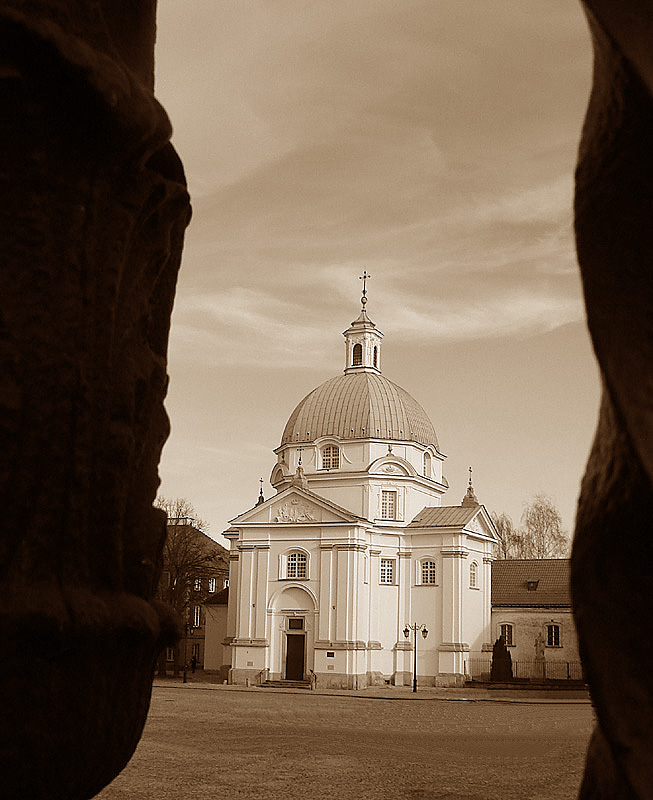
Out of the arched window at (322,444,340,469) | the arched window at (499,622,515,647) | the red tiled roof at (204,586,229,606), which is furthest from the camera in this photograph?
the red tiled roof at (204,586,229,606)

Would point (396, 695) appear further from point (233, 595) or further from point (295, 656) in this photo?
point (233, 595)

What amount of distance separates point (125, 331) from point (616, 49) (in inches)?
28.3

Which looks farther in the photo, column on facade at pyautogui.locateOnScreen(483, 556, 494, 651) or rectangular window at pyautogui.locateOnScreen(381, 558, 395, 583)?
column on facade at pyautogui.locateOnScreen(483, 556, 494, 651)

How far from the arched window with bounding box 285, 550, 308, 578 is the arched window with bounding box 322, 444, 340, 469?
7013mm

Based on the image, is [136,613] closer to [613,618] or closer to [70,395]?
[70,395]

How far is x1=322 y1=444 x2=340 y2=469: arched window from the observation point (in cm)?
6191

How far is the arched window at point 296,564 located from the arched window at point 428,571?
676 centimetres

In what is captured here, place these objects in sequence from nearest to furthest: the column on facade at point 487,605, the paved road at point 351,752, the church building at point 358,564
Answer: the paved road at point 351,752 < the church building at point 358,564 < the column on facade at point 487,605

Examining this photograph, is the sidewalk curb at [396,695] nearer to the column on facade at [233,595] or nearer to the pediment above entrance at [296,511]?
the column on facade at [233,595]

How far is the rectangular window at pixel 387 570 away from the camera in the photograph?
58.5 metres

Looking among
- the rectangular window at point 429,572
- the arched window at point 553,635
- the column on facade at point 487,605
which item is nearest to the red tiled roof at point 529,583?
the arched window at point 553,635

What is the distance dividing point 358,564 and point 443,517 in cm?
634

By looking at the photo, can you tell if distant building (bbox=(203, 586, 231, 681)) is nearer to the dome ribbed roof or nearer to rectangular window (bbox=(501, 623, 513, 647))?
the dome ribbed roof

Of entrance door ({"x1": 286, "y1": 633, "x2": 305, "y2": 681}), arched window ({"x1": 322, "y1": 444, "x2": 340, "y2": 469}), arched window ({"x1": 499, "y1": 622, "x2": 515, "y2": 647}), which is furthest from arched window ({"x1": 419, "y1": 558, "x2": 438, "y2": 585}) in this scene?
arched window ({"x1": 499, "y1": 622, "x2": 515, "y2": 647})
